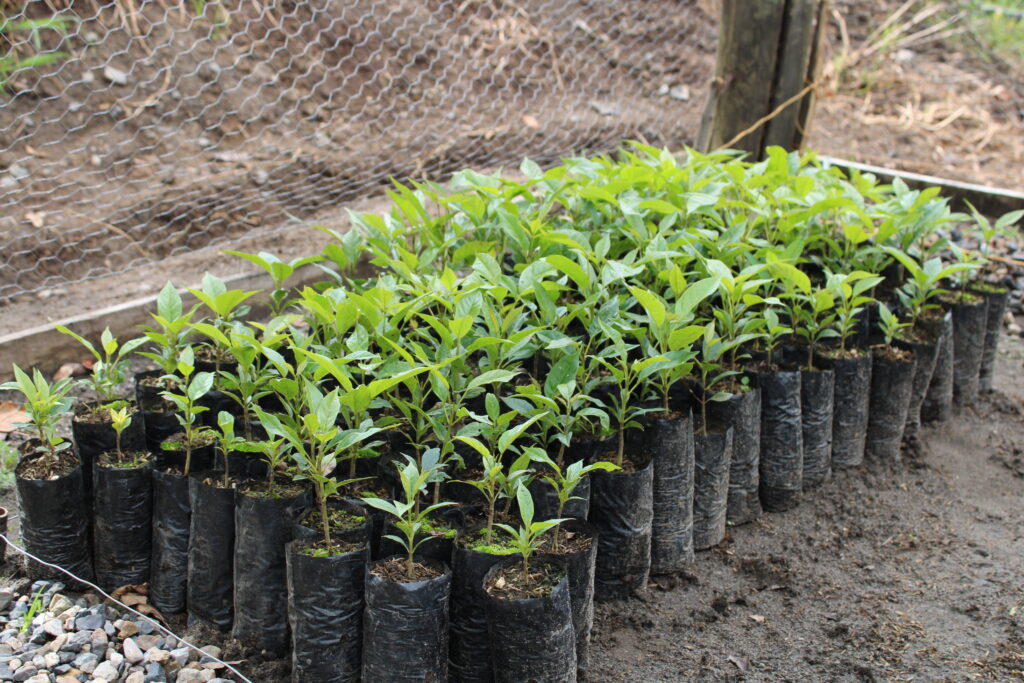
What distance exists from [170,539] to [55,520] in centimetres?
25

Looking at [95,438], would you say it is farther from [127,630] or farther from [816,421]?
[816,421]

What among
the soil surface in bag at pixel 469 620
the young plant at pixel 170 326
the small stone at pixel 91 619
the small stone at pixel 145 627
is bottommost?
the small stone at pixel 145 627

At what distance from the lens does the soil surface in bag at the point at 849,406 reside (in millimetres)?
2656

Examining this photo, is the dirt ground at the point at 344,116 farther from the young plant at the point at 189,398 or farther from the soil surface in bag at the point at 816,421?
the soil surface in bag at the point at 816,421

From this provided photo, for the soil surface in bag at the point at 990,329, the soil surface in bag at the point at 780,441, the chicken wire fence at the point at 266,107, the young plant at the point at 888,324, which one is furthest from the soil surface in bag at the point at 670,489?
the chicken wire fence at the point at 266,107

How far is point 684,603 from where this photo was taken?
221cm

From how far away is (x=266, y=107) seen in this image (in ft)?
15.8

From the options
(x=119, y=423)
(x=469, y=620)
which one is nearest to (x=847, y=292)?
(x=469, y=620)

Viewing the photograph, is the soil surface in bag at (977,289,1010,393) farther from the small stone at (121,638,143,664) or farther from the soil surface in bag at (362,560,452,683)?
the small stone at (121,638,143,664)

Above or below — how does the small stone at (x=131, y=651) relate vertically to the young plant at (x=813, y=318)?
below

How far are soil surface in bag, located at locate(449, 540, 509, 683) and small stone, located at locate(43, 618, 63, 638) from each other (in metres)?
0.82

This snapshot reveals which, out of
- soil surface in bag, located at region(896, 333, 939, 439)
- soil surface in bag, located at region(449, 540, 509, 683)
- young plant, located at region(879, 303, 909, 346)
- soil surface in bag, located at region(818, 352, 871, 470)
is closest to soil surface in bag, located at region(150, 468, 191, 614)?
soil surface in bag, located at region(449, 540, 509, 683)

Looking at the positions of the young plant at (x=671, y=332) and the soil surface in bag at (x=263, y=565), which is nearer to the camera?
the soil surface in bag at (x=263, y=565)

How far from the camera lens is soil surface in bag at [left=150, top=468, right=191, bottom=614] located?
78.5 inches
